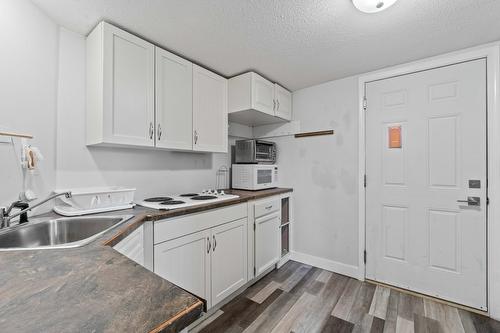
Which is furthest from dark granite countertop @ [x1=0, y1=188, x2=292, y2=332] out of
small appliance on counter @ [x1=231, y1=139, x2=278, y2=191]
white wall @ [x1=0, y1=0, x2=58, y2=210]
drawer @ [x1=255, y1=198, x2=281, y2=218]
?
small appliance on counter @ [x1=231, y1=139, x2=278, y2=191]

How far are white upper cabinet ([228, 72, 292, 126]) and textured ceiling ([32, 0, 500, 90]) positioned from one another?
22 cm

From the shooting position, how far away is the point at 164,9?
139 centimetres

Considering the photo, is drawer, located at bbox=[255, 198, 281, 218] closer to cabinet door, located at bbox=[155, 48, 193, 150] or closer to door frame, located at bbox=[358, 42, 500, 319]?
cabinet door, located at bbox=[155, 48, 193, 150]

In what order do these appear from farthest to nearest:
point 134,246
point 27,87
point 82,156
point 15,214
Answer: point 82,156, point 27,87, point 134,246, point 15,214

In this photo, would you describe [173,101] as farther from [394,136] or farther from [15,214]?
[394,136]

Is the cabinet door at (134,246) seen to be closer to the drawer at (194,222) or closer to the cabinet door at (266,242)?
the drawer at (194,222)

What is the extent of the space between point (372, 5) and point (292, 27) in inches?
19.5

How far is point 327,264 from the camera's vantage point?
2.54 metres

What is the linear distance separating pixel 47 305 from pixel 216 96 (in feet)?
6.73

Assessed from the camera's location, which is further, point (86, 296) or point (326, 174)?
point (326, 174)

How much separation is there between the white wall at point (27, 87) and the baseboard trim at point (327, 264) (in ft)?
8.34

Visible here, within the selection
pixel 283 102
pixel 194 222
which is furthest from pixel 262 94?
pixel 194 222

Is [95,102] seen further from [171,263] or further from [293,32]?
[293,32]

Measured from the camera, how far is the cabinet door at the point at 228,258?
70.2 inches
